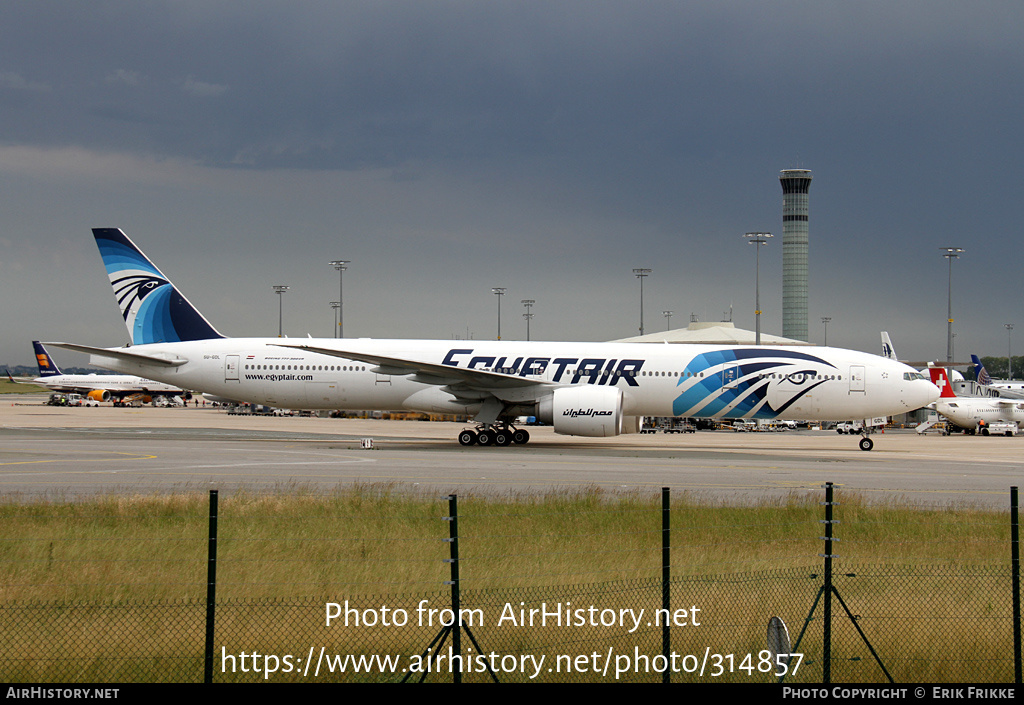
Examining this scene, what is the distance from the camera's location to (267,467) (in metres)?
24.5

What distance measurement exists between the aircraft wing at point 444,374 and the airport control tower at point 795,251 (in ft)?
377

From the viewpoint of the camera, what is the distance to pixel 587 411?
1202 inches

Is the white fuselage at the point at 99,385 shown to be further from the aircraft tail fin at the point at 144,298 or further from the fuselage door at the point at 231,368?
the fuselage door at the point at 231,368

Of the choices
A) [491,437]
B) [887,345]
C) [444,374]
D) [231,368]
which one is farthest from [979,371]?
[231,368]

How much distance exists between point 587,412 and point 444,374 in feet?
17.4

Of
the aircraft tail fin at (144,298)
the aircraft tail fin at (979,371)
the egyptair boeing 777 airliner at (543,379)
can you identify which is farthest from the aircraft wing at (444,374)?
the aircraft tail fin at (979,371)

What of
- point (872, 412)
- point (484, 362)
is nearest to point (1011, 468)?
point (872, 412)

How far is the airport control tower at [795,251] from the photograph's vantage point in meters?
142

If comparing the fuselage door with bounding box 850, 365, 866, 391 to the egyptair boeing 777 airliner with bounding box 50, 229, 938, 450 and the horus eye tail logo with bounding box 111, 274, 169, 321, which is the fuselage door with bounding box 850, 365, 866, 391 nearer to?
the egyptair boeing 777 airliner with bounding box 50, 229, 938, 450

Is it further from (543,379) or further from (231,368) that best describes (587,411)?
(231,368)

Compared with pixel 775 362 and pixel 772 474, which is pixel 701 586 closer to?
pixel 772 474

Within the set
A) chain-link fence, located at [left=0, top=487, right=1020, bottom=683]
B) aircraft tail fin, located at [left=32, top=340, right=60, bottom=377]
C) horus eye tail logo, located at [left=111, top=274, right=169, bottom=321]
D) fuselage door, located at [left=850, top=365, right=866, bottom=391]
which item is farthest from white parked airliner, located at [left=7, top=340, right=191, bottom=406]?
chain-link fence, located at [left=0, top=487, right=1020, bottom=683]

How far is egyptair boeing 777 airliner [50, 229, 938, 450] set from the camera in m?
33.2

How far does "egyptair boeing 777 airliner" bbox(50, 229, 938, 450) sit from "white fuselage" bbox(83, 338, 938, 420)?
0.04 meters
